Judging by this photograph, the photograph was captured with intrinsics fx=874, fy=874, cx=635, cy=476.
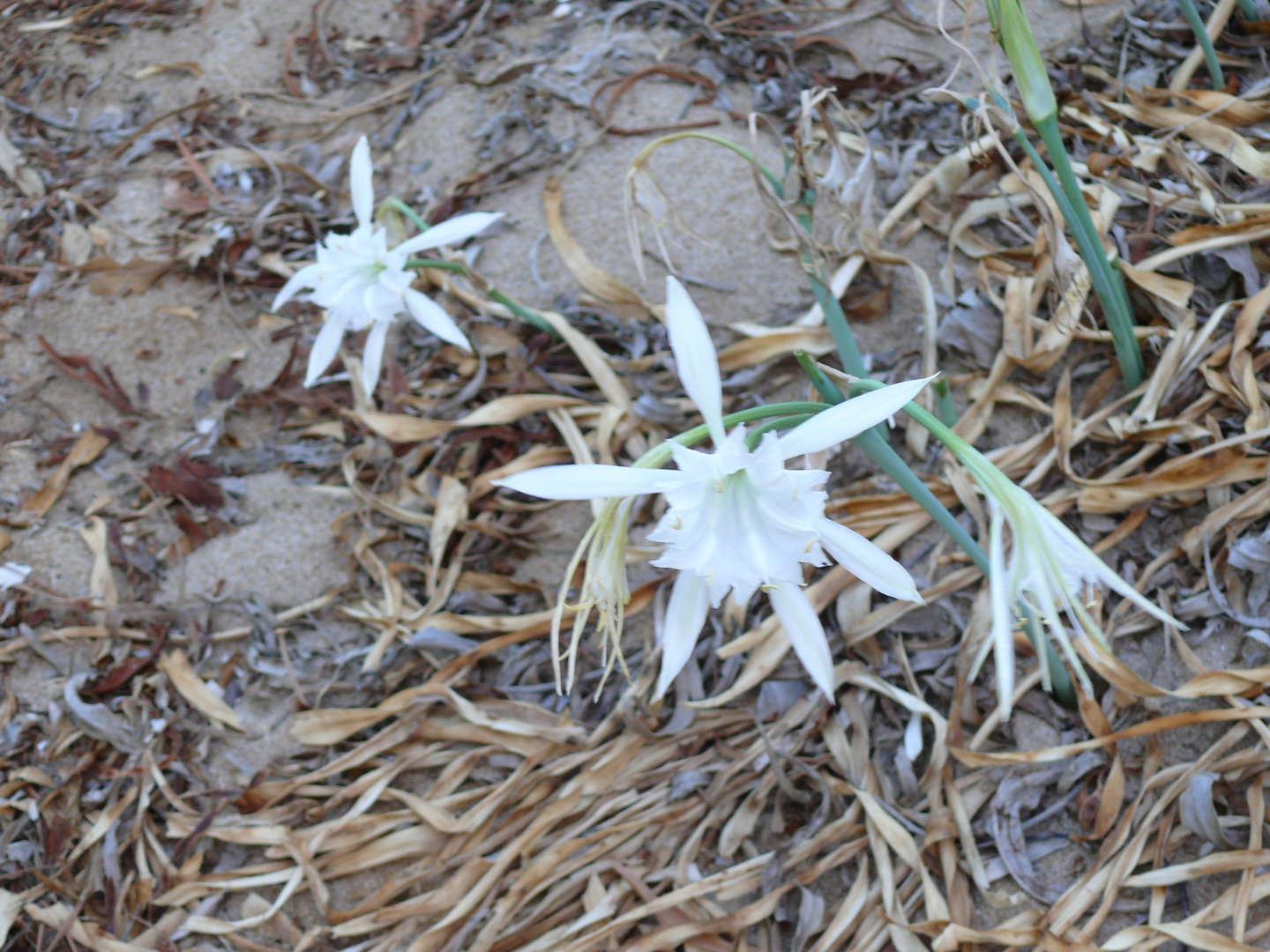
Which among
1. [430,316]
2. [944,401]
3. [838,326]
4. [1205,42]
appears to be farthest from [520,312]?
[1205,42]

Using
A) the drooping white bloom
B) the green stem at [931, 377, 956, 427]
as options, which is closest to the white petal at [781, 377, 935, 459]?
the green stem at [931, 377, 956, 427]

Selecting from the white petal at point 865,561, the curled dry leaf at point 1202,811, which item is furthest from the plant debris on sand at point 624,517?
the white petal at point 865,561

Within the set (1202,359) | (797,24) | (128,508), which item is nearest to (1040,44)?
(797,24)

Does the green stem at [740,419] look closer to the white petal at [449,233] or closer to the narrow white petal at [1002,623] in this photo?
the narrow white petal at [1002,623]

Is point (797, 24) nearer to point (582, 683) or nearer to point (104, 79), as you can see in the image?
point (582, 683)

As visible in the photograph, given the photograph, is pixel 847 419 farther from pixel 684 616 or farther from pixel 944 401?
pixel 944 401

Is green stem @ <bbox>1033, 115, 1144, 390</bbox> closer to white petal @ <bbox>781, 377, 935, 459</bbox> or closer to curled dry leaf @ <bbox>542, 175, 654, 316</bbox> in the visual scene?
white petal @ <bbox>781, 377, 935, 459</bbox>
